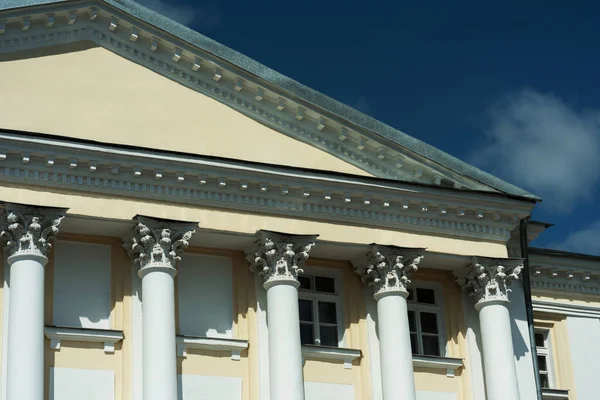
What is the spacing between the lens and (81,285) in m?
18.7

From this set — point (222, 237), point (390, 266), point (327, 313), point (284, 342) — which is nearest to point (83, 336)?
point (222, 237)

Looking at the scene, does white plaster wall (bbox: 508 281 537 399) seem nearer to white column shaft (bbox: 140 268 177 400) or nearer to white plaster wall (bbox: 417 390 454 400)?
white plaster wall (bbox: 417 390 454 400)

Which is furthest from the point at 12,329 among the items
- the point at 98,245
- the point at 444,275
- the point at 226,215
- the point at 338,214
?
the point at 444,275

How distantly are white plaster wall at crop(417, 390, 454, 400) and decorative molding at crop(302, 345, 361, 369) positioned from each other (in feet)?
3.64

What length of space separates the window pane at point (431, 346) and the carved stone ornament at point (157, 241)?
13.7ft

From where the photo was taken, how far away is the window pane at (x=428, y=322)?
69.2 ft

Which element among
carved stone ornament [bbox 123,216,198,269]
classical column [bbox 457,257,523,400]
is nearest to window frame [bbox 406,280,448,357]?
classical column [bbox 457,257,523,400]

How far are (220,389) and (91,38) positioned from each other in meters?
5.27

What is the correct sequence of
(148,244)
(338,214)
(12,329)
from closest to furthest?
(12,329)
(148,244)
(338,214)

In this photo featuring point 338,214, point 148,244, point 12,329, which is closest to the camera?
point 12,329

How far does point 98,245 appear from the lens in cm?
1908

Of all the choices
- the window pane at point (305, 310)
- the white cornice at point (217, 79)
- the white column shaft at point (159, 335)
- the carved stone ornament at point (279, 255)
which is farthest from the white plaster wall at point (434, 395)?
the white column shaft at point (159, 335)

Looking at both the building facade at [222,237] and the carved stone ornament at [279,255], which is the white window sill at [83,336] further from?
the carved stone ornament at [279,255]

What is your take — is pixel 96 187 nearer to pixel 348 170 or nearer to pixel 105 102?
pixel 105 102
